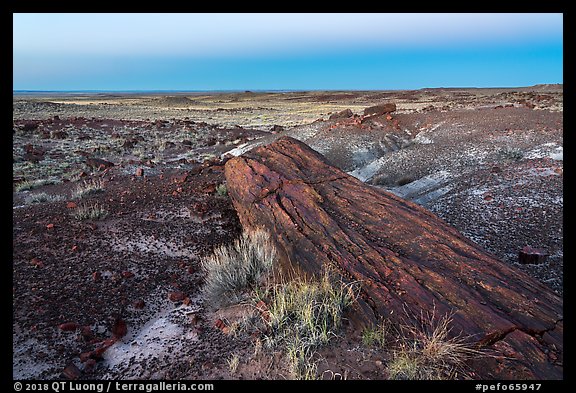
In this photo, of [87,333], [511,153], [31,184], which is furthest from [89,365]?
[511,153]

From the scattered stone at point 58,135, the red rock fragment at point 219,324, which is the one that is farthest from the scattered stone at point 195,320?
the scattered stone at point 58,135

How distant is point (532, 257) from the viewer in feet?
18.6

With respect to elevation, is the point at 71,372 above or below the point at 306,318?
below

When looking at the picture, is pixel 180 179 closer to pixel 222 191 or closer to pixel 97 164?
pixel 222 191

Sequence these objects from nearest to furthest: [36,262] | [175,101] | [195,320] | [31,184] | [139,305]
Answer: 1. [195,320]
2. [139,305]
3. [36,262]
4. [31,184]
5. [175,101]

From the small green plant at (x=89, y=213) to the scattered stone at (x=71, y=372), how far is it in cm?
388

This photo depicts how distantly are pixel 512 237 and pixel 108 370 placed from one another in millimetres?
6164

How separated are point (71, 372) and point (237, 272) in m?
2.00

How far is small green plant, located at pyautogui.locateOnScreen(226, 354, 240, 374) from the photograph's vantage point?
3.37 metres

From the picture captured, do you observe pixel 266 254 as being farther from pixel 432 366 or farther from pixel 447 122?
pixel 447 122

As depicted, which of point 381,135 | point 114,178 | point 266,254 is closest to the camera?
point 266,254
